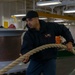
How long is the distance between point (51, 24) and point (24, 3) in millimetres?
10579

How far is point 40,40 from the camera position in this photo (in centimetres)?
233

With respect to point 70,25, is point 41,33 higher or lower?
higher

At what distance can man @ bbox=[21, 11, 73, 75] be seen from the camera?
2.32 metres

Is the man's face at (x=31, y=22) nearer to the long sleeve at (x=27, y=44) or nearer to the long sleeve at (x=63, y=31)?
the long sleeve at (x=27, y=44)

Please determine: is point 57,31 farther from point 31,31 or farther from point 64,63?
point 64,63

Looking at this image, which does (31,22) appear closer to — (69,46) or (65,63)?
(69,46)

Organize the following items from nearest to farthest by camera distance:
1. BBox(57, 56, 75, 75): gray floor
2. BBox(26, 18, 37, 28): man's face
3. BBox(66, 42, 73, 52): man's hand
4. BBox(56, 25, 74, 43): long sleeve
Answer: BBox(66, 42, 73, 52): man's hand
BBox(26, 18, 37, 28): man's face
BBox(56, 25, 74, 43): long sleeve
BBox(57, 56, 75, 75): gray floor

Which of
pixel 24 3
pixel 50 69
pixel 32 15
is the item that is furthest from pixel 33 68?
pixel 24 3

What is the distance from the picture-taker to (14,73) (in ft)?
8.88

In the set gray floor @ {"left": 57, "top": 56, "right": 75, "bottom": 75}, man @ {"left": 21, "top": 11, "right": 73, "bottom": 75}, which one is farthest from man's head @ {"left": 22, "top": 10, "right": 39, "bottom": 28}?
gray floor @ {"left": 57, "top": 56, "right": 75, "bottom": 75}

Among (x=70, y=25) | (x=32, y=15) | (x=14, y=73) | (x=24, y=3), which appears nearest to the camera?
(x=32, y=15)

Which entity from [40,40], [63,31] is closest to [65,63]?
[63,31]

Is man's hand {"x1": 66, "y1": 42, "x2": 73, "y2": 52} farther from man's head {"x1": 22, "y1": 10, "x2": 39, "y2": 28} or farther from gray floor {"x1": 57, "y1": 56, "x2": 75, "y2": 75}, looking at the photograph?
gray floor {"x1": 57, "y1": 56, "x2": 75, "y2": 75}

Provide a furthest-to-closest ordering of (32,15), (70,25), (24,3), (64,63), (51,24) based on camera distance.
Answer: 1. (70,25)
2. (24,3)
3. (64,63)
4. (51,24)
5. (32,15)
